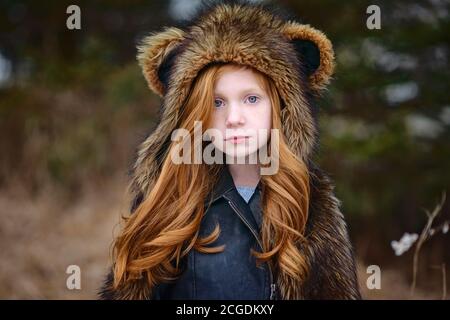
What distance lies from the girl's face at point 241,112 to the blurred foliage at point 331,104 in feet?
5.31

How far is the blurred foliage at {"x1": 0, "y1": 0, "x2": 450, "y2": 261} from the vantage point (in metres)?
4.46

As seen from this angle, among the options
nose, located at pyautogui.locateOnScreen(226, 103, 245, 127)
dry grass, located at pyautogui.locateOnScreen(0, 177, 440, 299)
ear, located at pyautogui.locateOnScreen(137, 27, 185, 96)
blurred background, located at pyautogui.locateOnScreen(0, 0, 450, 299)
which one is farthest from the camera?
blurred background, located at pyautogui.locateOnScreen(0, 0, 450, 299)

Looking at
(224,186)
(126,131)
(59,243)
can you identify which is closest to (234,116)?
(224,186)

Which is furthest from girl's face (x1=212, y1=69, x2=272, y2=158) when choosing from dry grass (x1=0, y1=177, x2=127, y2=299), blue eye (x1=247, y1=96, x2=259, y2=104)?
dry grass (x1=0, y1=177, x2=127, y2=299)

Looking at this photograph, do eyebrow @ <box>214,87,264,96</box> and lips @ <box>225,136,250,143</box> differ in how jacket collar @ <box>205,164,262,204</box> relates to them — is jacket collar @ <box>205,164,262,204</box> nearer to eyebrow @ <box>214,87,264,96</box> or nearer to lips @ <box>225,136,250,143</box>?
lips @ <box>225,136,250,143</box>

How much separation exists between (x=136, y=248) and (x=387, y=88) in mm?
3100

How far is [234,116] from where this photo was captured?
1869 mm

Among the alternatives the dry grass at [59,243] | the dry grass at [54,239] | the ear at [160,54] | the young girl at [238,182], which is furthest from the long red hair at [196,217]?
the dry grass at [54,239]

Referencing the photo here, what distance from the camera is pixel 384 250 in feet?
17.2

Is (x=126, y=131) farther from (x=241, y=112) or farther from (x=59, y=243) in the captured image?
(x=241, y=112)

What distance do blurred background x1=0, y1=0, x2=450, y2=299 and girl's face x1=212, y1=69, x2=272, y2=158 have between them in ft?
5.37

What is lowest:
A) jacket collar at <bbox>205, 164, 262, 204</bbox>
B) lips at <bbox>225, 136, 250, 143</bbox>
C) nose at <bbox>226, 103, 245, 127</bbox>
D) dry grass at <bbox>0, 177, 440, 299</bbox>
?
dry grass at <bbox>0, 177, 440, 299</bbox>
